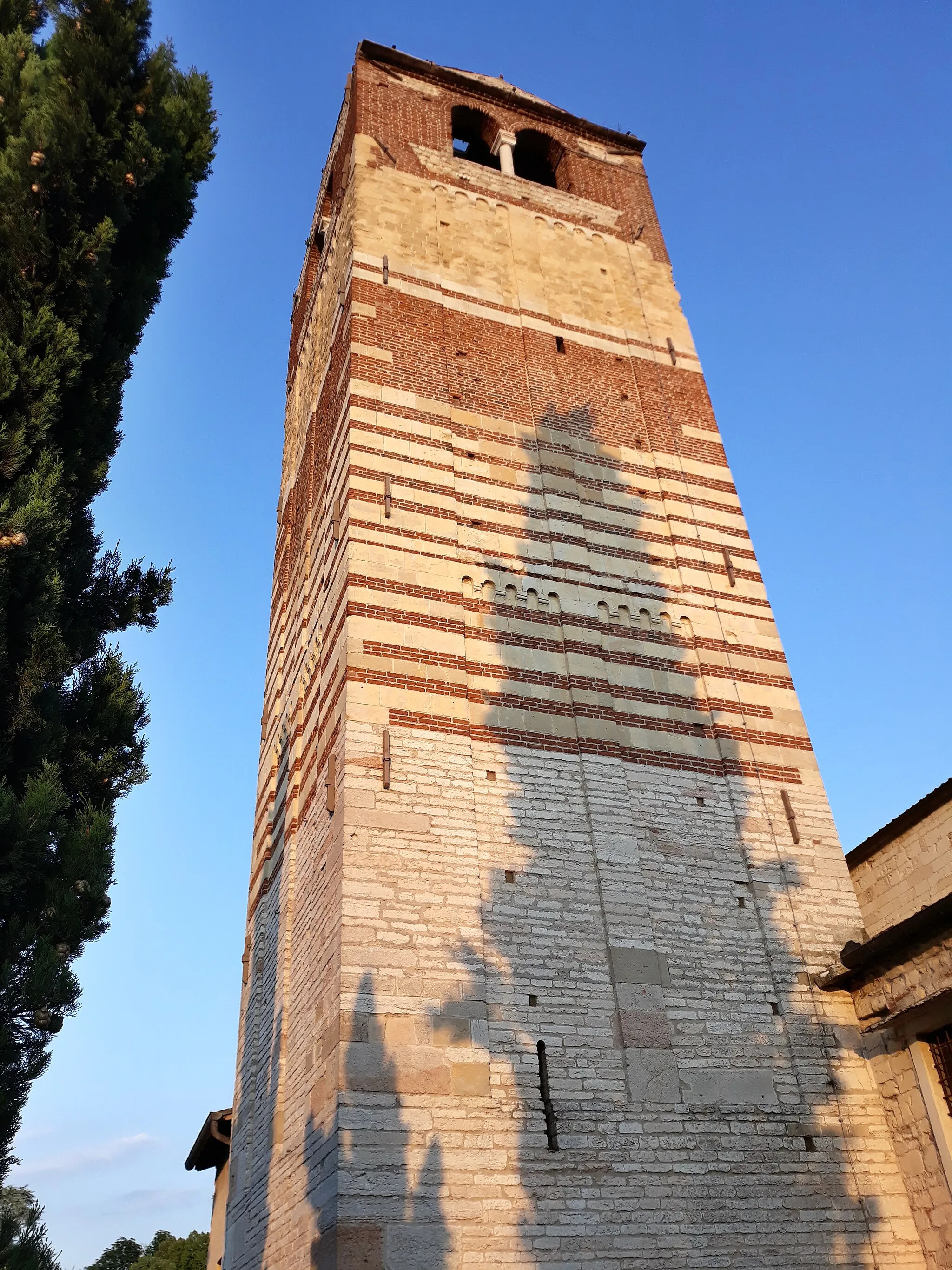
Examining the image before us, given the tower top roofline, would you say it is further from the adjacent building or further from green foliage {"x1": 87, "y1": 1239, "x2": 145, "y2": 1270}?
green foliage {"x1": 87, "y1": 1239, "x2": 145, "y2": 1270}

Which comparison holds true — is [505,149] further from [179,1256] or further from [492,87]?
[179,1256]

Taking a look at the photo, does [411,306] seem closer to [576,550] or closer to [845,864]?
[576,550]

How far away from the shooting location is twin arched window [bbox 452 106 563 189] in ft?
57.2

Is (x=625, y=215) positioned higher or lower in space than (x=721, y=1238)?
higher

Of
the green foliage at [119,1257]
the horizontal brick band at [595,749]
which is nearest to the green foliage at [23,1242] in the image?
the horizontal brick band at [595,749]

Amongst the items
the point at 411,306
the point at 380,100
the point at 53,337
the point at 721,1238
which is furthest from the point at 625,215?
the point at 721,1238

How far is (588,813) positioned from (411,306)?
7.07 m

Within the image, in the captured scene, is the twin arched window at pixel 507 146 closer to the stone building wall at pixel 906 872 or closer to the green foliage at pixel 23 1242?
the stone building wall at pixel 906 872

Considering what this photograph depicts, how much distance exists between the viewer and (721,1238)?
8109mm

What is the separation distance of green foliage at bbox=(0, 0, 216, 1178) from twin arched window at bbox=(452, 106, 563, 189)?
738 centimetres

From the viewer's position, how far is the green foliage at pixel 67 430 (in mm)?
7371

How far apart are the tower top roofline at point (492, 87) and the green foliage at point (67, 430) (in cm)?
641

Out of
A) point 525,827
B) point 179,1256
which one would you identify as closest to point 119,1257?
point 179,1256

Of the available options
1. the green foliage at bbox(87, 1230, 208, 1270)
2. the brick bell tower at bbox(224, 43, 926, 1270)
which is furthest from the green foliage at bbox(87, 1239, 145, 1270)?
the brick bell tower at bbox(224, 43, 926, 1270)
